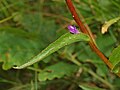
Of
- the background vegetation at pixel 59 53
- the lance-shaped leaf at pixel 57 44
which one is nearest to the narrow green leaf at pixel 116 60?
the lance-shaped leaf at pixel 57 44

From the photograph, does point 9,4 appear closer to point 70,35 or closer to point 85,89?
point 85,89

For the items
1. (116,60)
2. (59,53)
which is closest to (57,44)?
(116,60)

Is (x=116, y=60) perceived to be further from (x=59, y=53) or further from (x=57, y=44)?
(x=59, y=53)

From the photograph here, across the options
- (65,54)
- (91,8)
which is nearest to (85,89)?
(65,54)

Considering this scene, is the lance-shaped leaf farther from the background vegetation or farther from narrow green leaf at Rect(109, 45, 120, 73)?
the background vegetation

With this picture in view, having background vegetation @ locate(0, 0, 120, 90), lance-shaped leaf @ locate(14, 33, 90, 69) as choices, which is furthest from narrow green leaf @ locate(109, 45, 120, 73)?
background vegetation @ locate(0, 0, 120, 90)

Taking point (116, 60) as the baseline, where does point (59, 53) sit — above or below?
above
